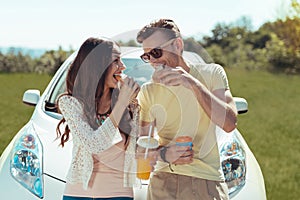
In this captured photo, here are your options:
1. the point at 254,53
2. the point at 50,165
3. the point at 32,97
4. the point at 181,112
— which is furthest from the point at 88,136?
the point at 254,53

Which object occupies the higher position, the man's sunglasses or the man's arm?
the man's sunglasses

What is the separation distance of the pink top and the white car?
614 mm

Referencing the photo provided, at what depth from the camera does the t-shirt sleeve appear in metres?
2.24

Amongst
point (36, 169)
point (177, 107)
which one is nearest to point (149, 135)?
point (177, 107)

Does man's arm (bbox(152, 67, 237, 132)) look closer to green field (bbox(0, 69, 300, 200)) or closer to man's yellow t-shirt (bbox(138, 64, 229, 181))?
man's yellow t-shirt (bbox(138, 64, 229, 181))

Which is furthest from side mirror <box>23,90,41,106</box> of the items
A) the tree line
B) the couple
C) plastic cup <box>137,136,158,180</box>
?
the tree line

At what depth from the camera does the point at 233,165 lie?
132 inches

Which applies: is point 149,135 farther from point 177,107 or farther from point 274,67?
point 274,67

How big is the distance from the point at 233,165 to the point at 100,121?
131 centimetres

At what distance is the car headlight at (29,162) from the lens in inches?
125

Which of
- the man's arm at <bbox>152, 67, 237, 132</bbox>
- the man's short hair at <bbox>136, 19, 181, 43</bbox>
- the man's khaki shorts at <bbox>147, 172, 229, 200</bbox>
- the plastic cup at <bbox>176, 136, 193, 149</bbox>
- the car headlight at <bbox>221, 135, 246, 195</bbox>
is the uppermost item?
the man's short hair at <bbox>136, 19, 181, 43</bbox>

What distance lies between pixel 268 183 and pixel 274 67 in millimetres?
18036

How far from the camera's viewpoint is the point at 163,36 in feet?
6.88

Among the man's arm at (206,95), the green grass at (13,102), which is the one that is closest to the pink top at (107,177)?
the man's arm at (206,95)
